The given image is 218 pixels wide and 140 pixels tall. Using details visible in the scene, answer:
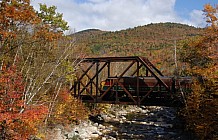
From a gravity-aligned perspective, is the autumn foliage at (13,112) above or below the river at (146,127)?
above

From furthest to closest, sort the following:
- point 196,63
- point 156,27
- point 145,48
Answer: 1. point 156,27
2. point 145,48
3. point 196,63

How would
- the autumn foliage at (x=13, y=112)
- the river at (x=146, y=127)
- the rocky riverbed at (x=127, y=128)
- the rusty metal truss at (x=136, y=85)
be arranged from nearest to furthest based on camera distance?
the autumn foliage at (x=13, y=112) < the rusty metal truss at (x=136, y=85) < the rocky riverbed at (x=127, y=128) < the river at (x=146, y=127)

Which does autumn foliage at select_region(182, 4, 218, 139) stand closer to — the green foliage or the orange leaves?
the orange leaves

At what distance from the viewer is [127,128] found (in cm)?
2311

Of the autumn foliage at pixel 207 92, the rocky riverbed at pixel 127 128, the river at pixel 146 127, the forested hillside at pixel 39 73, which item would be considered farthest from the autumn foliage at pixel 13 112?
the autumn foliage at pixel 207 92

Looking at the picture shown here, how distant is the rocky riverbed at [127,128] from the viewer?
19.6 m

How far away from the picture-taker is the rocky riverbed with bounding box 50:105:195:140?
1956 cm

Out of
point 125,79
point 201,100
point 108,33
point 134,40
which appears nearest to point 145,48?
point 134,40

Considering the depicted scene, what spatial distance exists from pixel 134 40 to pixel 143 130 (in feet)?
268

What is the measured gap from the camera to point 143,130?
22531mm

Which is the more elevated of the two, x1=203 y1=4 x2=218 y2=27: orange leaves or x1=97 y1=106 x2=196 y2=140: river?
x1=203 y1=4 x2=218 y2=27: orange leaves

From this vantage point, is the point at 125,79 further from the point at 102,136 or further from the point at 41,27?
the point at 41,27

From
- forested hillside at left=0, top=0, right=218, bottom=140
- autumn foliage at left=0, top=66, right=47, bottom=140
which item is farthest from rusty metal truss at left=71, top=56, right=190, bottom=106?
autumn foliage at left=0, top=66, right=47, bottom=140

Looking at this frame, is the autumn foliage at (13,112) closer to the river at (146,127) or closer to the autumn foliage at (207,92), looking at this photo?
the river at (146,127)
